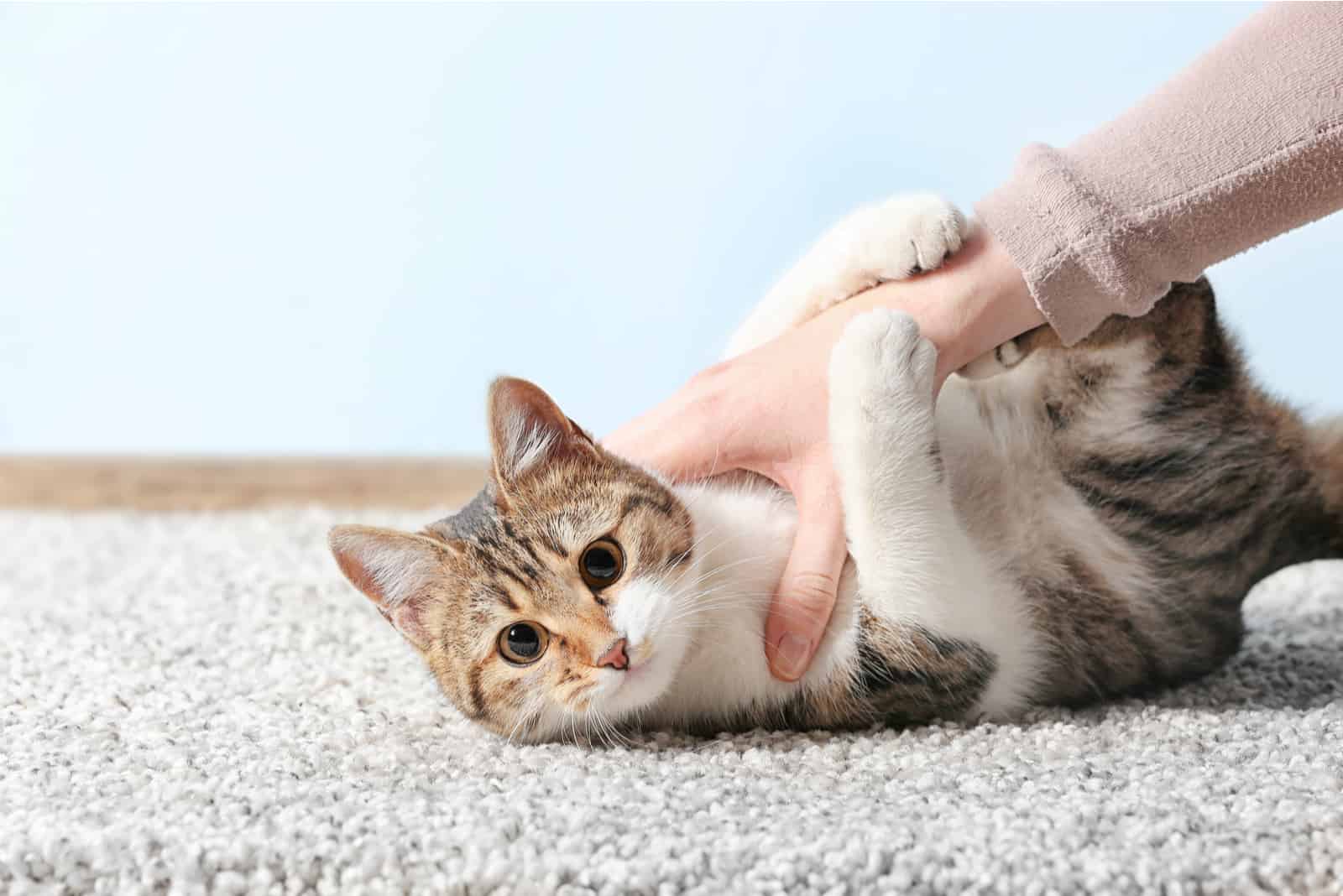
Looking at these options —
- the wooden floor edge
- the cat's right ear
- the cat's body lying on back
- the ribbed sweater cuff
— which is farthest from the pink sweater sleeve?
the wooden floor edge

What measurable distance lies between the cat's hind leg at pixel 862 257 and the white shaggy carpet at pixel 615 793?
473 mm

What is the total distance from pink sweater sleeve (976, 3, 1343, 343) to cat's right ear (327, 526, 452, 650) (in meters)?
0.68

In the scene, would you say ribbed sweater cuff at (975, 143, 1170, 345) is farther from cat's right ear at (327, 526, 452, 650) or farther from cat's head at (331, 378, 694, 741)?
cat's right ear at (327, 526, 452, 650)

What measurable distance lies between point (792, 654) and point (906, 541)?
0.53 ft

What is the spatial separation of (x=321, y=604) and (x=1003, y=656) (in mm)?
1095

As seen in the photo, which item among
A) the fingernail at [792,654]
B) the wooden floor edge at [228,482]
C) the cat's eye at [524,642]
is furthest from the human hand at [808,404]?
the wooden floor edge at [228,482]

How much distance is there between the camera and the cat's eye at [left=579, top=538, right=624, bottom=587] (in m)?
1.14

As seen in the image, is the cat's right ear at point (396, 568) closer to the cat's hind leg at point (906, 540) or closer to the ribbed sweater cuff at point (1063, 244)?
the cat's hind leg at point (906, 540)

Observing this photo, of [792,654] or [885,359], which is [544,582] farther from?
[885,359]

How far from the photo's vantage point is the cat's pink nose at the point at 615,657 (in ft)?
3.55

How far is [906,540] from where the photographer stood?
114cm

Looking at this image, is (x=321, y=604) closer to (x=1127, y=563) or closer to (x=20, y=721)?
(x=20, y=721)

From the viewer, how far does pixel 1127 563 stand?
4.27ft

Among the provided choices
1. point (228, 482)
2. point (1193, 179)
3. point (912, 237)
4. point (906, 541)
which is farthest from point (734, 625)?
point (228, 482)
